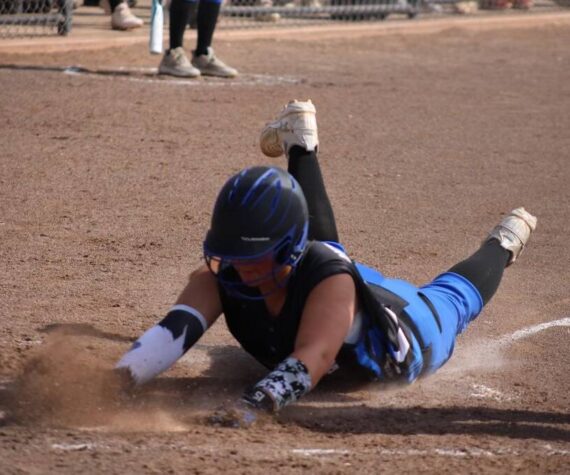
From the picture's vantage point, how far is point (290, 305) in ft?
11.2

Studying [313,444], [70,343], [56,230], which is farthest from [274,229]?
[56,230]

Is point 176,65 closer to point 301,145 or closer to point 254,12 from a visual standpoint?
point 254,12

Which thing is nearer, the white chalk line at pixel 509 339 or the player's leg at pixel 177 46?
the white chalk line at pixel 509 339

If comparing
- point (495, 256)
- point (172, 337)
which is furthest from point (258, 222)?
point (495, 256)

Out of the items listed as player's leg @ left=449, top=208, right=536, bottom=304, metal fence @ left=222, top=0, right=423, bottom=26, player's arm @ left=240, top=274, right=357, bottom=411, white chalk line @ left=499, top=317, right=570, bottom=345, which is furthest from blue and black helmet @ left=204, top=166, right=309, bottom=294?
metal fence @ left=222, top=0, right=423, bottom=26

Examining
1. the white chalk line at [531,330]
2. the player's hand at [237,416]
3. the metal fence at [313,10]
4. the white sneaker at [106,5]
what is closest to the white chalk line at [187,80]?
the white sneaker at [106,5]

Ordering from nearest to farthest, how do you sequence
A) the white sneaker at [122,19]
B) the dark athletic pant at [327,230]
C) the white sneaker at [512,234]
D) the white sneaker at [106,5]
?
the dark athletic pant at [327,230] < the white sneaker at [512,234] < the white sneaker at [122,19] < the white sneaker at [106,5]

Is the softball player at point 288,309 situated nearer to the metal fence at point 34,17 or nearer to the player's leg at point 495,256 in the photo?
the player's leg at point 495,256

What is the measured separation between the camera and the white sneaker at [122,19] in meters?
10.8

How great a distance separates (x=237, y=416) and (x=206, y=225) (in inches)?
103

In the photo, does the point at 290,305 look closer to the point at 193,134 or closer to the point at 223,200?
the point at 223,200

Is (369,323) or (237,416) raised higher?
(369,323)

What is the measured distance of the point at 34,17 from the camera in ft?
33.3

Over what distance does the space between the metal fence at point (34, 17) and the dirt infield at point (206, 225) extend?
55 centimetres
